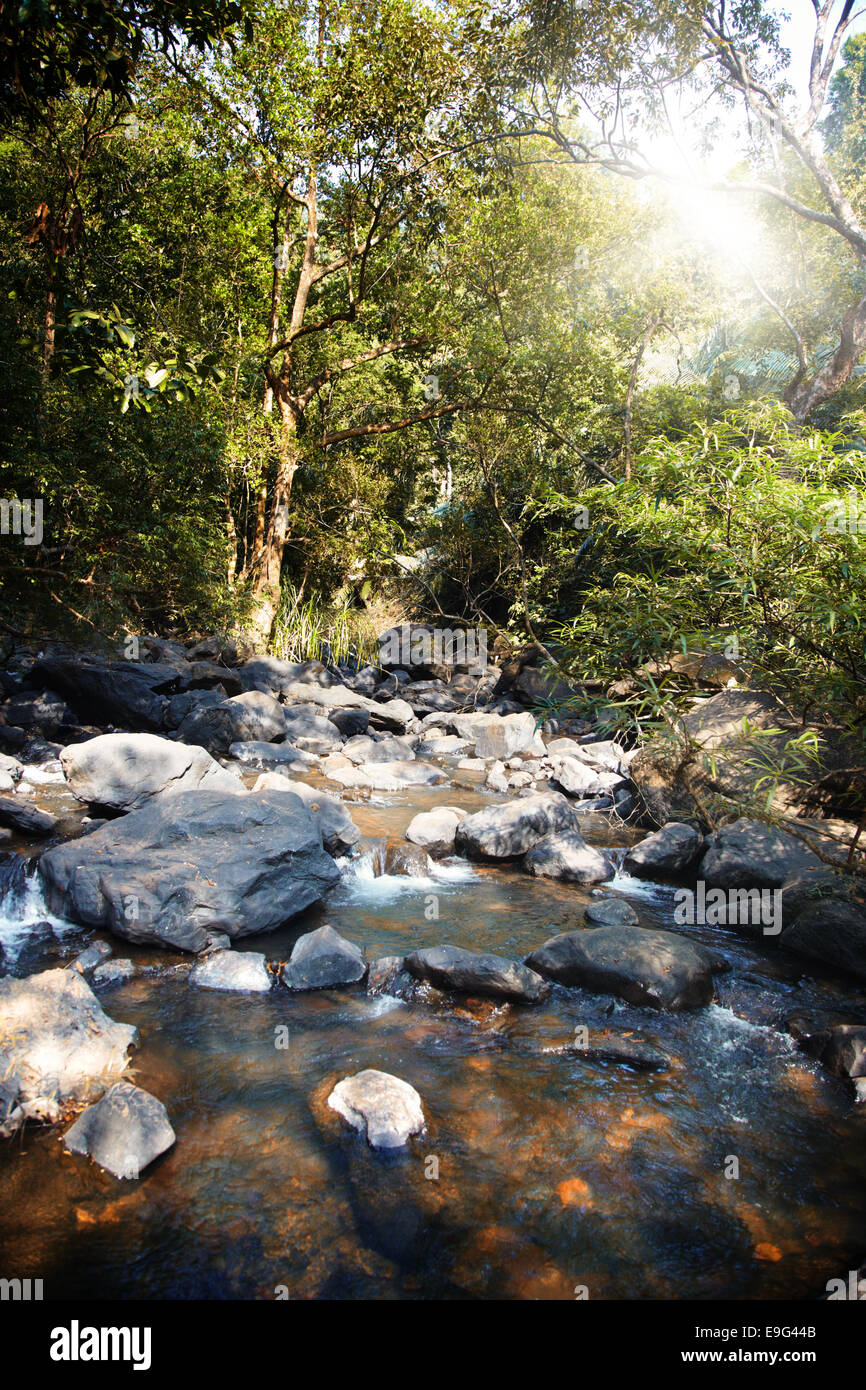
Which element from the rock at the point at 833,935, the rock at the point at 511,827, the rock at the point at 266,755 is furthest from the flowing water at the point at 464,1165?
the rock at the point at 266,755

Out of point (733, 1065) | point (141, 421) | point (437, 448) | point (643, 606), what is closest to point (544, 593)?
point (437, 448)

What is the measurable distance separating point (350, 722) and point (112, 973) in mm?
7920

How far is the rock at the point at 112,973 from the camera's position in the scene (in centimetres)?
404

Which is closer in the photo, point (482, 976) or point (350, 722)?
point (482, 976)

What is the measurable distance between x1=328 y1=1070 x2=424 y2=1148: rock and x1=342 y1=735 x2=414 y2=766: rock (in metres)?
6.94

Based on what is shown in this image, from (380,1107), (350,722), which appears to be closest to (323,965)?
(380,1107)

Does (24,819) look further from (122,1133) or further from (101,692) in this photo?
(101,692)

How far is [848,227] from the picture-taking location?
27.4 ft

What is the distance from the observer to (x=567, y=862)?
624 centimetres

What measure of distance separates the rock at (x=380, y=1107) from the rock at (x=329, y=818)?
2970mm

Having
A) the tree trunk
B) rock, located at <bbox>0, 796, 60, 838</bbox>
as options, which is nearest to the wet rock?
rock, located at <bbox>0, 796, 60, 838</bbox>

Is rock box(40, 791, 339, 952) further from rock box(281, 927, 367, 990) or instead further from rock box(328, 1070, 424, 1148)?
rock box(328, 1070, 424, 1148)

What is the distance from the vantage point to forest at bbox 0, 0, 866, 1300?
277 centimetres

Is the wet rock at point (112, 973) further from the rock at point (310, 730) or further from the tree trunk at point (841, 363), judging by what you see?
the tree trunk at point (841, 363)
